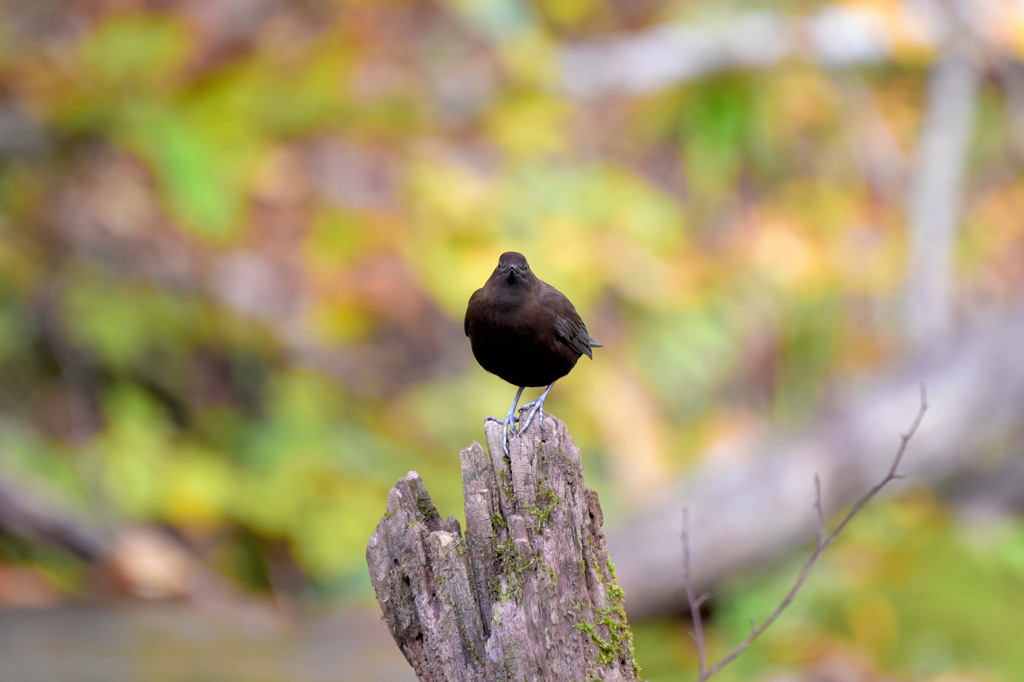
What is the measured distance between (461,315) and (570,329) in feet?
19.3

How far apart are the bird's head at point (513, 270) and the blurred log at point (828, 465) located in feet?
10.5

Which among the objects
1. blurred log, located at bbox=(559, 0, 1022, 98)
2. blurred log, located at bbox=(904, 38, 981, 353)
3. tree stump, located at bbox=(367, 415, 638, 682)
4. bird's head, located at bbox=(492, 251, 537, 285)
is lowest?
tree stump, located at bbox=(367, 415, 638, 682)

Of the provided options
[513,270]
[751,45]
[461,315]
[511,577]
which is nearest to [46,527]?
[461,315]

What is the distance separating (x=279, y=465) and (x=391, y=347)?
2455mm

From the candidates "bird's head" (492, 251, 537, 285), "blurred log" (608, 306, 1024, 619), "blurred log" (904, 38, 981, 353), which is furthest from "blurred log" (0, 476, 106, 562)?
"blurred log" (904, 38, 981, 353)

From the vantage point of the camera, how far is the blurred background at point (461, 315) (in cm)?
611

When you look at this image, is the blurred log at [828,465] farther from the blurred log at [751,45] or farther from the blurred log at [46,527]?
the blurred log at [751,45]

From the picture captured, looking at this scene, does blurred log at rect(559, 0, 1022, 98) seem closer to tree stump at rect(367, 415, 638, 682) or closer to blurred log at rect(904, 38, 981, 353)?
blurred log at rect(904, 38, 981, 353)

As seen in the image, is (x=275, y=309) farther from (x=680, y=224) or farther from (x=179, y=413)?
(x=680, y=224)

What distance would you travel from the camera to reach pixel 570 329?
306cm

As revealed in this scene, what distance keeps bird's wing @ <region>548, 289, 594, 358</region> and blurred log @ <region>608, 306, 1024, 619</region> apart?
2955 mm

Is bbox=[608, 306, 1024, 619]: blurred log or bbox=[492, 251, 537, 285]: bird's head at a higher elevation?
bbox=[608, 306, 1024, 619]: blurred log

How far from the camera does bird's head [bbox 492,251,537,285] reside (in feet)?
9.82

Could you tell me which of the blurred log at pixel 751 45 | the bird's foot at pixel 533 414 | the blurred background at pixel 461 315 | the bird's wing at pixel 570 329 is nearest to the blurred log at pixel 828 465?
the blurred background at pixel 461 315
